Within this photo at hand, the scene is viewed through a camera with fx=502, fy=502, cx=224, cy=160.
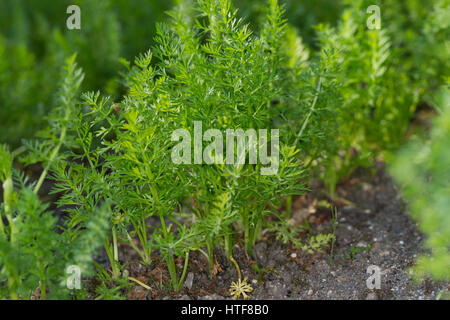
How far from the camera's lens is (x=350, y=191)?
278 cm

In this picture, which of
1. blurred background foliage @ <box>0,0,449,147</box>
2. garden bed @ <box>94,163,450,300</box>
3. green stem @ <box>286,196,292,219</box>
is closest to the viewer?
garden bed @ <box>94,163,450,300</box>

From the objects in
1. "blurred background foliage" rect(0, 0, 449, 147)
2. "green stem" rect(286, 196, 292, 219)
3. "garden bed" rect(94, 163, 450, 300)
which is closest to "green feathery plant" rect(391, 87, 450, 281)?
"garden bed" rect(94, 163, 450, 300)

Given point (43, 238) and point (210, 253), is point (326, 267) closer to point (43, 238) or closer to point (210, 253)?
point (210, 253)

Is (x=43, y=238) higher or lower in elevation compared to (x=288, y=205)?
lower

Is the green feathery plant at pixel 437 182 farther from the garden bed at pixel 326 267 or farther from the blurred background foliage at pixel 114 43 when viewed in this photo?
the blurred background foliage at pixel 114 43

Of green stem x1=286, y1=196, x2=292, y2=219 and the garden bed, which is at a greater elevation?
green stem x1=286, y1=196, x2=292, y2=219

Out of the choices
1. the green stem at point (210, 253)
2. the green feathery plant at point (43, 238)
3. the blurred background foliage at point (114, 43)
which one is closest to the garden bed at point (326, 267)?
the green stem at point (210, 253)

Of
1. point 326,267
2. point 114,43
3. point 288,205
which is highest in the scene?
point 114,43

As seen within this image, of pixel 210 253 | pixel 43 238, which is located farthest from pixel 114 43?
pixel 43 238

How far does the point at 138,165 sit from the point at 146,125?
0.16m

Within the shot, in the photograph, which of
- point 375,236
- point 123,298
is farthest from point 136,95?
point 375,236

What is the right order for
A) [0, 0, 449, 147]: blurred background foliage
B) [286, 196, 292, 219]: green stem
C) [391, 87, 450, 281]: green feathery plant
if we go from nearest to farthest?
[391, 87, 450, 281]: green feathery plant → [286, 196, 292, 219]: green stem → [0, 0, 449, 147]: blurred background foliage

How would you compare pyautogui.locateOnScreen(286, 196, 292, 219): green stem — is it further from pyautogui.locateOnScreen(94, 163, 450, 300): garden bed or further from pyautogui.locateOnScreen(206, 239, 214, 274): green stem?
pyautogui.locateOnScreen(206, 239, 214, 274): green stem

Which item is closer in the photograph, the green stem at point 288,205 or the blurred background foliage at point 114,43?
the green stem at point 288,205
